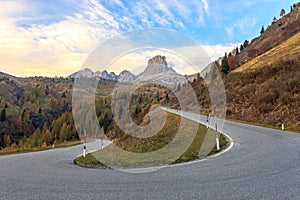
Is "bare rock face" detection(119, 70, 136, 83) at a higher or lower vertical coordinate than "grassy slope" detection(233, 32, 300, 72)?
lower

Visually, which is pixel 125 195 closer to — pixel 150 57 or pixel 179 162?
pixel 179 162

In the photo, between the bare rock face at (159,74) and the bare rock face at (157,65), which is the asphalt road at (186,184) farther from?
the bare rock face at (157,65)

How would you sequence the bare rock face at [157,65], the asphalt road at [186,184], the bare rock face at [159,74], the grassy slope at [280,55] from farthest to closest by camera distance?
the grassy slope at [280,55] → the bare rock face at [159,74] → the bare rock face at [157,65] → the asphalt road at [186,184]

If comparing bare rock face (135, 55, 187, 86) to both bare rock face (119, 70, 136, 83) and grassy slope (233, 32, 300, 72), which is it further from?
grassy slope (233, 32, 300, 72)

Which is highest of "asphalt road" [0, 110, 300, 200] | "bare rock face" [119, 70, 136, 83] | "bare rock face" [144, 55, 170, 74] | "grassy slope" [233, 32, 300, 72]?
"grassy slope" [233, 32, 300, 72]

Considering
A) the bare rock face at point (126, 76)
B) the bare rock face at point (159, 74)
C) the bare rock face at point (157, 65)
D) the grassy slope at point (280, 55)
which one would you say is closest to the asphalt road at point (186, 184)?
the bare rock face at point (126, 76)

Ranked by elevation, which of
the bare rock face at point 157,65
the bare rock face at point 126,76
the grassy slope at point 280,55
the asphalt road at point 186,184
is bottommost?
the asphalt road at point 186,184

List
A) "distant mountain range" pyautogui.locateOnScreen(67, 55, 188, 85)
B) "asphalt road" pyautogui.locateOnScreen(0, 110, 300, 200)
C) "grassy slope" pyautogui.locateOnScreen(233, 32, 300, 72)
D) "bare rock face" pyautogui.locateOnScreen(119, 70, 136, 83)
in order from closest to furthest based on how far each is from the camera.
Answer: "asphalt road" pyautogui.locateOnScreen(0, 110, 300, 200)
"bare rock face" pyautogui.locateOnScreen(119, 70, 136, 83)
"distant mountain range" pyautogui.locateOnScreen(67, 55, 188, 85)
"grassy slope" pyautogui.locateOnScreen(233, 32, 300, 72)

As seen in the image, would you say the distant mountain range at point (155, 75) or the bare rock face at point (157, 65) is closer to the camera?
the distant mountain range at point (155, 75)

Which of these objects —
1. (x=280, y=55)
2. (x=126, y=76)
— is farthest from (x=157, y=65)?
(x=280, y=55)

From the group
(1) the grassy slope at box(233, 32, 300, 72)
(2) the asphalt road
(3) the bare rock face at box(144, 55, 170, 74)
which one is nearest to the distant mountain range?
(3) the bare rock face at box(144, 55, 170, 74)

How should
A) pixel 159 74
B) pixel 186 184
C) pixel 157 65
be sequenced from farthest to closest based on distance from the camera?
pixel 159 74, pixel 157 65, pixel 186 184

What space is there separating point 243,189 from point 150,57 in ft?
16.5

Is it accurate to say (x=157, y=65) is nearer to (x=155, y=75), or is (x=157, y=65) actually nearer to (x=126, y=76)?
(x=155, y=75)
